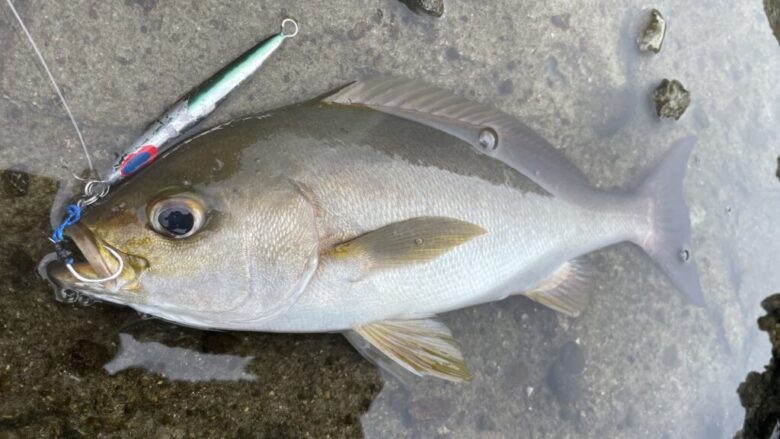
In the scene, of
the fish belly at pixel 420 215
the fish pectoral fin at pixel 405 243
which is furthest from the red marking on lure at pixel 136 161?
the fish pectoral fin at pixel 405 243

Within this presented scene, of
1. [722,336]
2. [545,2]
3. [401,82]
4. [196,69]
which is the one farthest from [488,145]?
[722,336]

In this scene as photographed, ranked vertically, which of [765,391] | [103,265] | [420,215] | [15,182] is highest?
[15,182]

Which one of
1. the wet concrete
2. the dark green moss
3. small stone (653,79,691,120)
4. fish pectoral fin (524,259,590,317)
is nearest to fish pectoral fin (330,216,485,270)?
the wet concrete

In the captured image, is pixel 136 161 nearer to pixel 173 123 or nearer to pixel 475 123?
pixel 173 123

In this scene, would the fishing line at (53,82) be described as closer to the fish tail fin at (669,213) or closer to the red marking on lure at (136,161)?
the red marking on lure at (136,161)

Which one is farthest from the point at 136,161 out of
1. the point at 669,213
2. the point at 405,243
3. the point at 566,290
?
the point at 669,213
